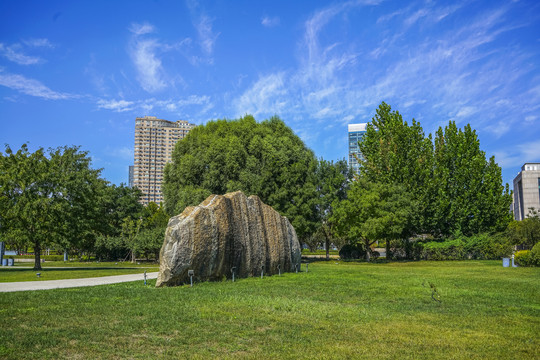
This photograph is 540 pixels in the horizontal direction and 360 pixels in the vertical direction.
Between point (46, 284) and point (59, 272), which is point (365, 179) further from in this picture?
point (46, 284)

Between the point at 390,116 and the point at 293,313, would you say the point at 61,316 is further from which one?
the point at 390,116

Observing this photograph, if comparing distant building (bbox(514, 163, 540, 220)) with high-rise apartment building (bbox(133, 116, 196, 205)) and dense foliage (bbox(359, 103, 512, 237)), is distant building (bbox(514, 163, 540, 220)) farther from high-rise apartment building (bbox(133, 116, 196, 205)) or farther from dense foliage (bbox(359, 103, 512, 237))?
high-rise apartment building (bbox(133, 116, 196, 205))

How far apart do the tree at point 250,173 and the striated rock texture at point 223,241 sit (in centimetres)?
1446

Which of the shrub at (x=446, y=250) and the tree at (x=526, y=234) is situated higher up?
the tree at (x=526, y=234)

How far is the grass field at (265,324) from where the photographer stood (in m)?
6.96

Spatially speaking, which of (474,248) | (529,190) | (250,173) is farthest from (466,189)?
(529,190)

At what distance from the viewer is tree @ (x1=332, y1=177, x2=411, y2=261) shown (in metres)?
37.6

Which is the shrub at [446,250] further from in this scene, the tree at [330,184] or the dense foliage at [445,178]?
the tree at [330,184]

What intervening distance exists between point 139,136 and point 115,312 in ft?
529

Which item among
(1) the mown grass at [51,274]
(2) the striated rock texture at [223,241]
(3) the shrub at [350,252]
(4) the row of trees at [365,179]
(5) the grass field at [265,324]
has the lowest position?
(3) the shrub at [350,252]

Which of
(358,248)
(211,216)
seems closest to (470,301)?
(211,216)

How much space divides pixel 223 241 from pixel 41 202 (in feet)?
52.8

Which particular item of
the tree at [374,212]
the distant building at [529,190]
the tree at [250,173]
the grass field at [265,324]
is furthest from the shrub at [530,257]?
the distant building at [529,190]

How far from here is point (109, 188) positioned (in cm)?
5131
